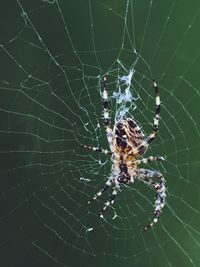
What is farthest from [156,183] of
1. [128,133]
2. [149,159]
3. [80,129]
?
[80,129]

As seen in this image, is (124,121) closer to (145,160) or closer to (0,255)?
(145,160)

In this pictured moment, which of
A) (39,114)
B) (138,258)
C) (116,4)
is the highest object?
(116,4)

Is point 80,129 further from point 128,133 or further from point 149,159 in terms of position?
point 128,133

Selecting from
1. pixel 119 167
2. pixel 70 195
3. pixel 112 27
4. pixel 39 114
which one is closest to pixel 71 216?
pixel 70 195

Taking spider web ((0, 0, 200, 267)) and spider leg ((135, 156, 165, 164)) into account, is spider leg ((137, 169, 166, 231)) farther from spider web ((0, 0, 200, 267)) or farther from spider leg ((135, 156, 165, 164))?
spider web ((0, 0, 200, 267))

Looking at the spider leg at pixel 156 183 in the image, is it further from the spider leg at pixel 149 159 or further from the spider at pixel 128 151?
the spider leg at pixel 149 159

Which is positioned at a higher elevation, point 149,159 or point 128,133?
point 128,133

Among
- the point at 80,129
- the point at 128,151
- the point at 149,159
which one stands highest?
the point at 80,129

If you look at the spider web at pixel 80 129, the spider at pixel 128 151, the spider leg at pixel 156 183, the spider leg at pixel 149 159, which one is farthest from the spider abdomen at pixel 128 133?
the spider web at pixel 80 129
